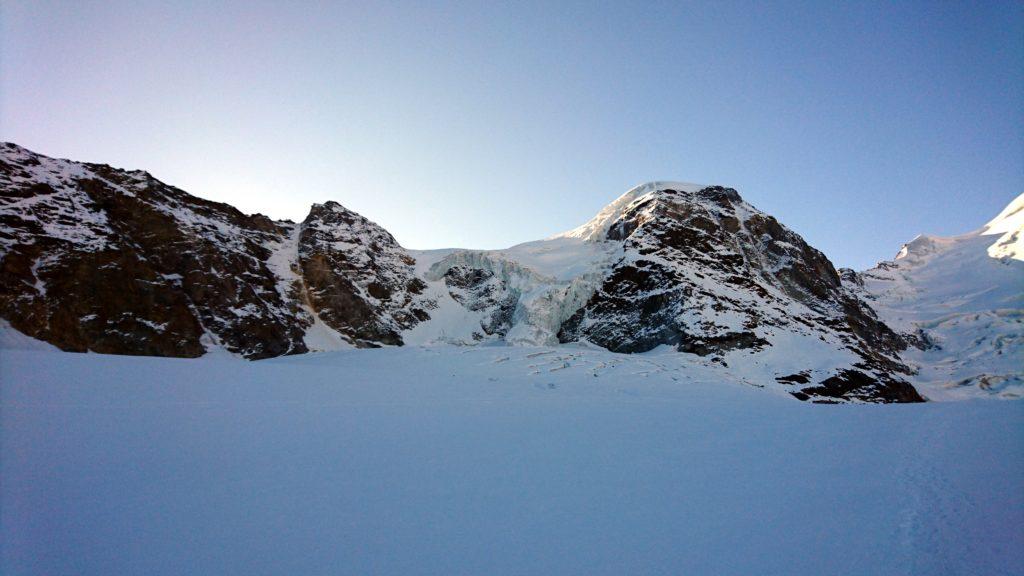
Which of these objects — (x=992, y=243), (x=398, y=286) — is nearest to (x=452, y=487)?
(x=398, y=286)

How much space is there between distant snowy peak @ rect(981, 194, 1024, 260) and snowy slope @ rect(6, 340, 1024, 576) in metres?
123

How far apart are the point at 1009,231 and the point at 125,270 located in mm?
154643

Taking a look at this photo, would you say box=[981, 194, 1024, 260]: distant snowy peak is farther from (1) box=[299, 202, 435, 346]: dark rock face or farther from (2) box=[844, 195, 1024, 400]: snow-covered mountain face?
(1) box=[299, 202, 435, 346]: dark rock face

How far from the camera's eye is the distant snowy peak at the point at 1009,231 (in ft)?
302

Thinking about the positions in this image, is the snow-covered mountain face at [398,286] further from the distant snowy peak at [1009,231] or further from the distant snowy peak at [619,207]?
the distant snowy peak at [1009,231]

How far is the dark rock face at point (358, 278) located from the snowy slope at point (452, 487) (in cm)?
4702

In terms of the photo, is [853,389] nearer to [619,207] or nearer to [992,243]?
[619,207]

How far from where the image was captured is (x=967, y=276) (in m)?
92.6

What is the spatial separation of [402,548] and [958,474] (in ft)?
20.5

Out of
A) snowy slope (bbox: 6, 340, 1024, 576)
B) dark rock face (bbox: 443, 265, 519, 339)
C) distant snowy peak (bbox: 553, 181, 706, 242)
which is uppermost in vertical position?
distant snowy peak (bbox: 553, 181, 706, 242)

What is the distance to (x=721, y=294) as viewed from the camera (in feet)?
156

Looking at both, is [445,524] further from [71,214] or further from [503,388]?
[71,214]

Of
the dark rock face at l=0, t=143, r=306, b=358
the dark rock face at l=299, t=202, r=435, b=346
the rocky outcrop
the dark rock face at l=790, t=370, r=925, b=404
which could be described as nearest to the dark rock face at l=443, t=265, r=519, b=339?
the dark rock face at l=299, t=202, r=435, b=346

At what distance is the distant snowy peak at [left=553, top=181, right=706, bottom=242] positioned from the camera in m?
71.1
